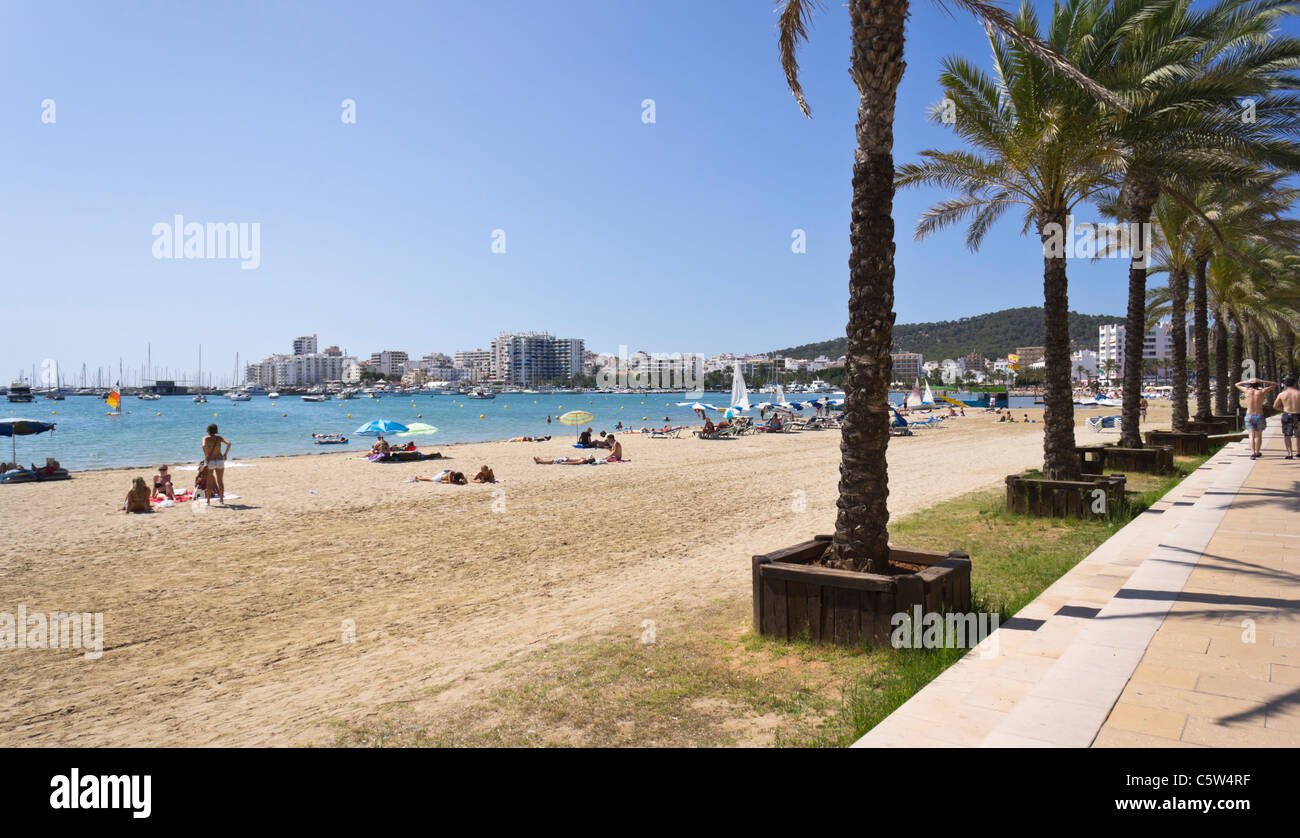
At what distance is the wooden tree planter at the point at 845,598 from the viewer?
492 centimetres

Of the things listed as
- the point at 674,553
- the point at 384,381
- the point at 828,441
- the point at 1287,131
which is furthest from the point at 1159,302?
the point at 384,381

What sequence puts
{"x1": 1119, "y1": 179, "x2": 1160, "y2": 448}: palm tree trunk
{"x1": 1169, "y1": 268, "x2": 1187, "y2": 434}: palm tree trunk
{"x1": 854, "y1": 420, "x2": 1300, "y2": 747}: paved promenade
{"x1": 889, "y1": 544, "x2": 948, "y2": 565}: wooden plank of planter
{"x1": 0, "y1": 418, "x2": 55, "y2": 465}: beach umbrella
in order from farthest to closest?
{"x1": 1169, "y1": 268, "x2": 1187, "y2": 434}: palm tree trunk, {"x1": 0, "y1": 418, "x2": 55, "y2": 465}: beach umbrella, {"x1": 1119, "y1": 179, "x2": 1160, "y2": 448}: palm tree trunk, {"x1": 889, "y1": 544, "x2": 948, "y2": 565}: wooden plank of planter, {"x1": 854, "y1": 420, "x2": 1300, "y2": 747}: paved promenade

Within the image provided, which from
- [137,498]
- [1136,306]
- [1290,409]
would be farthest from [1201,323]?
[137,498]

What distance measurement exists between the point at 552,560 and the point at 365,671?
4.05 metres

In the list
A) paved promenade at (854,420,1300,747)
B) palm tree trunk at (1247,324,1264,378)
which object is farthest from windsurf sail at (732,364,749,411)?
paved promenade at (854,420,1300,747)

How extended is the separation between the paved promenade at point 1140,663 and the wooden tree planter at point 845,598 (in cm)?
47

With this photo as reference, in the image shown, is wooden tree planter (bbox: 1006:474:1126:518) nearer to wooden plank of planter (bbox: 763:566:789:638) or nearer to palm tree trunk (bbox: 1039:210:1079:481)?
palm tree trunk (bbox: 1039:210:1079:481)

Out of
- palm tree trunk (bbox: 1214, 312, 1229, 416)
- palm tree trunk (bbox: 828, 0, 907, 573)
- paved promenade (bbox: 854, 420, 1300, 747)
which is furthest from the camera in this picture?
palm tree trunk (bbox: 1214, 312, 1229, 416)

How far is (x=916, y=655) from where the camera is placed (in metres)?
4.73

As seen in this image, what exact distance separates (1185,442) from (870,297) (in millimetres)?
17373

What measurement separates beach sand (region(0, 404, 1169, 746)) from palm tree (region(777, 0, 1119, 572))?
2.03 metres

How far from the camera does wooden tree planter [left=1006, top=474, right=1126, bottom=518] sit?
390 inches

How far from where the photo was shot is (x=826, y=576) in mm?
5109

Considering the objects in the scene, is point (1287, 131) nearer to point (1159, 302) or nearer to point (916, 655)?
point (916, 655)
